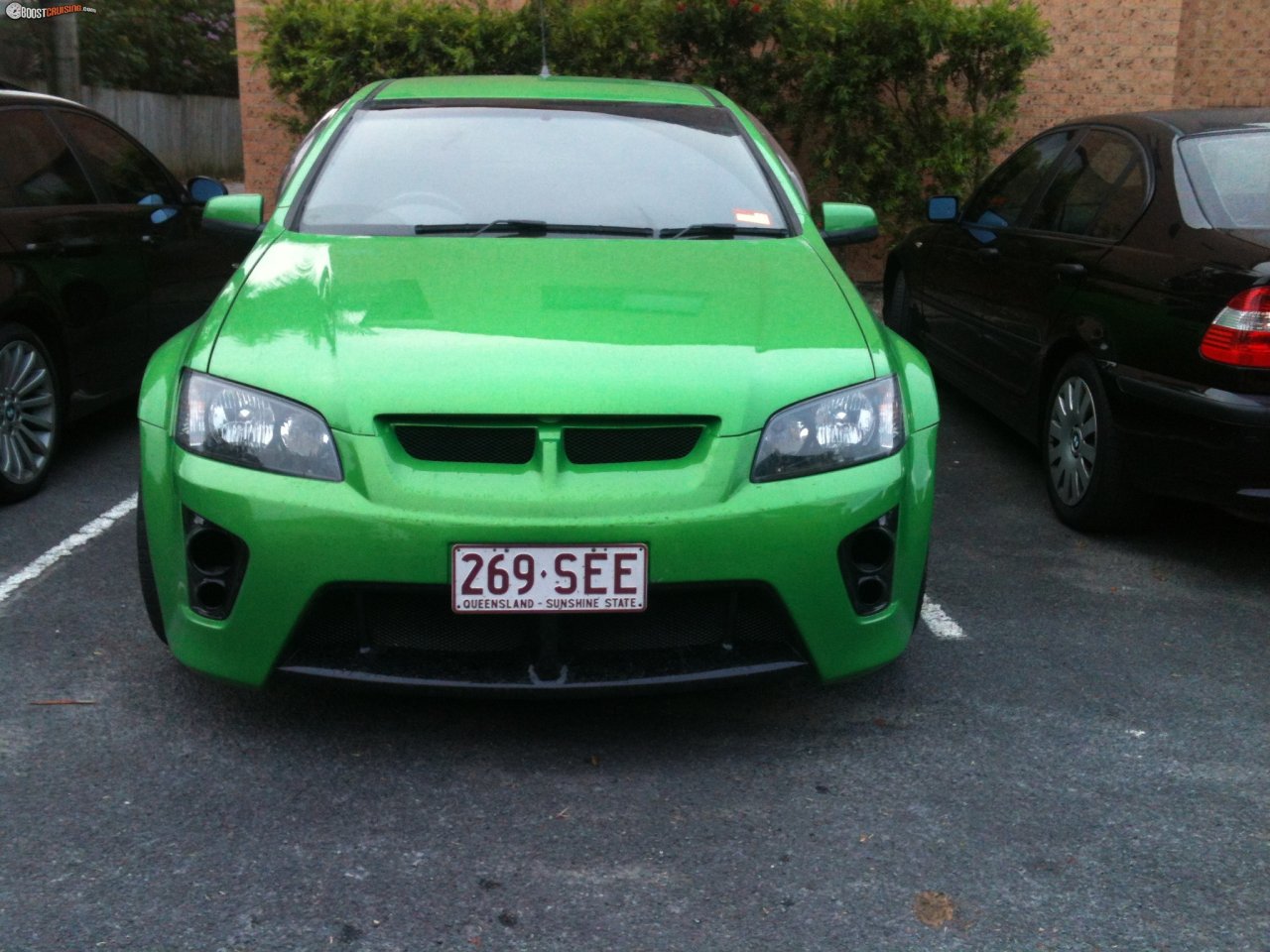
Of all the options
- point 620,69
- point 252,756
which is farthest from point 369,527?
point 620,69

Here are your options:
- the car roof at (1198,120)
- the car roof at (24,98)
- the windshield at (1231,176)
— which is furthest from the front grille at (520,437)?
the car roof at (24,98)

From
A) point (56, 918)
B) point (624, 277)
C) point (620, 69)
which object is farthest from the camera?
point (620, 69)

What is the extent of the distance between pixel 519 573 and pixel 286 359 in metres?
0.74

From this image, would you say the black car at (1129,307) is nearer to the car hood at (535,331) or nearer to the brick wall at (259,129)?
the car hood at (535,331)

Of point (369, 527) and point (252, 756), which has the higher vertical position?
point (369, 527)

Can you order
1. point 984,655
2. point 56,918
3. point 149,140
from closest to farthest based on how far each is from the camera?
1. point 56,918
2. point 984,655
3. point 149,140

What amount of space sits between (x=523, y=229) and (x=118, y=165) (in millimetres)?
3159

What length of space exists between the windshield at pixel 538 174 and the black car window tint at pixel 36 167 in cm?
162

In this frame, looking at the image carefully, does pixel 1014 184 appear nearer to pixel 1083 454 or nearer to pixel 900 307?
pixel 900 307

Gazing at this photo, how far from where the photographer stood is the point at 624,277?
356cm

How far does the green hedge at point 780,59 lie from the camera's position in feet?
32.1

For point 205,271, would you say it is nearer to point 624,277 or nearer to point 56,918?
point 624,277

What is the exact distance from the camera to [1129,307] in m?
4.71

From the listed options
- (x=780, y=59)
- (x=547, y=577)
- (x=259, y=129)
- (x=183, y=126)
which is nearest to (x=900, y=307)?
(x=780, y=59)
